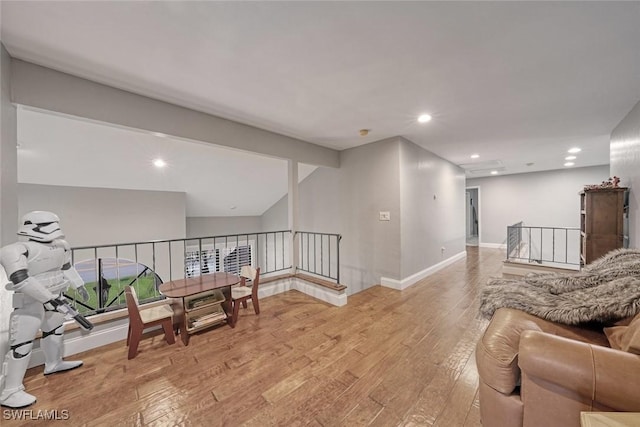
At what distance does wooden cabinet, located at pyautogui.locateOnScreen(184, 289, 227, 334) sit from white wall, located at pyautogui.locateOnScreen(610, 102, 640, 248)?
Result: 4.65m

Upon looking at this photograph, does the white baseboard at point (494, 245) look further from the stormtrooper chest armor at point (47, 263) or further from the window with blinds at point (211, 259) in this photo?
the stormtrooper chest armor at point (47, 263)

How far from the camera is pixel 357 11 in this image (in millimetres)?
1345

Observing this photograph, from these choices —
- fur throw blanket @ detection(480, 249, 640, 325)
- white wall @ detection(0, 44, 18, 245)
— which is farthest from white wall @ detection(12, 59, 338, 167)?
fur throw blanket @ detection(480, 249, 640, 325)

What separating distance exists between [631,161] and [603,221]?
2.52 feet

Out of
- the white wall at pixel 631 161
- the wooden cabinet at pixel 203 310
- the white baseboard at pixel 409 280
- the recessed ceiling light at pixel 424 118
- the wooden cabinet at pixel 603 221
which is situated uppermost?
the recessed ceiling light at pixel 424 118

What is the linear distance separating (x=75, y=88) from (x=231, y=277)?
2.26 m

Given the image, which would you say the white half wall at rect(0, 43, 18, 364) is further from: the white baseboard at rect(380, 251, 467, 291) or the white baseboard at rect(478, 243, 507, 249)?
the white baseboard at rect(478, 243, 507, 249)

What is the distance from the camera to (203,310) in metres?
2.38

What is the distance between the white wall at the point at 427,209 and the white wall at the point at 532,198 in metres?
2.33

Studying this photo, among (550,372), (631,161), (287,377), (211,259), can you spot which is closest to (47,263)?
(287,377)

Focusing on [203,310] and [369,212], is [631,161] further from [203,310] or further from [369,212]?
[203,310]

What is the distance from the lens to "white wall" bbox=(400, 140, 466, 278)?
380 cm

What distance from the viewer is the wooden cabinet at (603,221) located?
2.75 meters

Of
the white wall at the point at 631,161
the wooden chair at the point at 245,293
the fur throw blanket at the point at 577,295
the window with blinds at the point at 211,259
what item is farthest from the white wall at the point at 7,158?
the white wall at the point at 631,161
